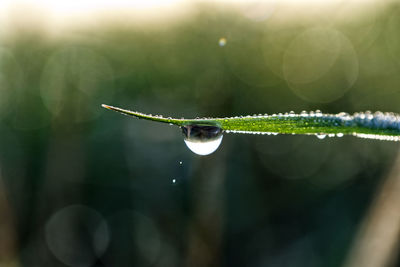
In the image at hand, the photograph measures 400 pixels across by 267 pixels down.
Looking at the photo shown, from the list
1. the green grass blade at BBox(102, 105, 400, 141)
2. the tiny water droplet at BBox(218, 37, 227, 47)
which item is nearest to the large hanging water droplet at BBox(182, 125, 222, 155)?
the green grass blade at BBox(102, 105, 400, 141)

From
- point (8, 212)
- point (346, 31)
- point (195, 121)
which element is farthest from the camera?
point (346, 31)

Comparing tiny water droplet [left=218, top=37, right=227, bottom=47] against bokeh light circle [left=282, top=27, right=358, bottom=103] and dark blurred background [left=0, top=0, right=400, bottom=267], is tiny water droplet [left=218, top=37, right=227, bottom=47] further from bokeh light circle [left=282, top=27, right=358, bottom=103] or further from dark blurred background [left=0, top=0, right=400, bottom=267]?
bokeh light circle [left=282, top=27, right=358, bottom=103]

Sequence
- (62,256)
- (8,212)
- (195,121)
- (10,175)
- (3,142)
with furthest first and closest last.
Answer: (3,142) → (10,175) → (62,256) → (8,212) → (195,121)

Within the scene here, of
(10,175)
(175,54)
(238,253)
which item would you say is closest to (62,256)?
(10,175)

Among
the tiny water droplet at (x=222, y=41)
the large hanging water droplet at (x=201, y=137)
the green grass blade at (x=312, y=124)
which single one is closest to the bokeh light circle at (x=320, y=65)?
the tiny water droplet at (x=222, y=41)

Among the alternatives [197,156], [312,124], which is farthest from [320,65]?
[312,124]

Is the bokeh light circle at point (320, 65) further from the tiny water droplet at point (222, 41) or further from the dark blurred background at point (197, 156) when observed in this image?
the tiny water droplet at point (222, 41)

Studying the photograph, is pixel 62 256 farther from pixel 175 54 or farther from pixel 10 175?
pixel 175 54
